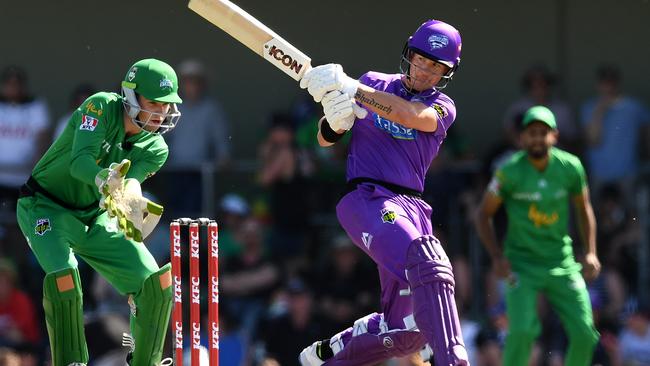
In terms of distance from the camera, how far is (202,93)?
13.2 m

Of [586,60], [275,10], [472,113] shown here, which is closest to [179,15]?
[275,10]

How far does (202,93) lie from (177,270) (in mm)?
5566

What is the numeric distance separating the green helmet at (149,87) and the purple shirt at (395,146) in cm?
102

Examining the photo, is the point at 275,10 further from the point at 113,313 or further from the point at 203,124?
the point at 113,313

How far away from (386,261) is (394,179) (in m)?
0.50

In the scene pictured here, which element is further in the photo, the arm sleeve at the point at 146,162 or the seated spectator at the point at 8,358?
the seated spectator at the point at 8,358

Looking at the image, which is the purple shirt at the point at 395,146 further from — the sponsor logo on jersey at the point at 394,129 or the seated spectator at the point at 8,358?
the seated spectator at the point at 8,358

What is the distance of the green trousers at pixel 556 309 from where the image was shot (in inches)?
394

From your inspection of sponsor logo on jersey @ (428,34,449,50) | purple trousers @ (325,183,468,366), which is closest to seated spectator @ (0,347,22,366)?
purple trousers @ (325,183,468,366)

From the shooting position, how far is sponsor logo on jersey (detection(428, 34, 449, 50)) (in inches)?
316

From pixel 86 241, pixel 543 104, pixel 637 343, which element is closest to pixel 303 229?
pixel 543 104

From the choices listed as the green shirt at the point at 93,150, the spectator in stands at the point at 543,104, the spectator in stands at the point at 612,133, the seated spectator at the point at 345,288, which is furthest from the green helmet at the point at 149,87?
the spectator in stands at the point at 612,133

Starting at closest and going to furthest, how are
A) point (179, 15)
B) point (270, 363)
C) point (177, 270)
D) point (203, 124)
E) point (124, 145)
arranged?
point (177, 270)
point (124, 145)
point (270, 363)
point (203, 124)
point (179, 15)

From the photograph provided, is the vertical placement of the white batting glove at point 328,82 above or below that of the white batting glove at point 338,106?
above
